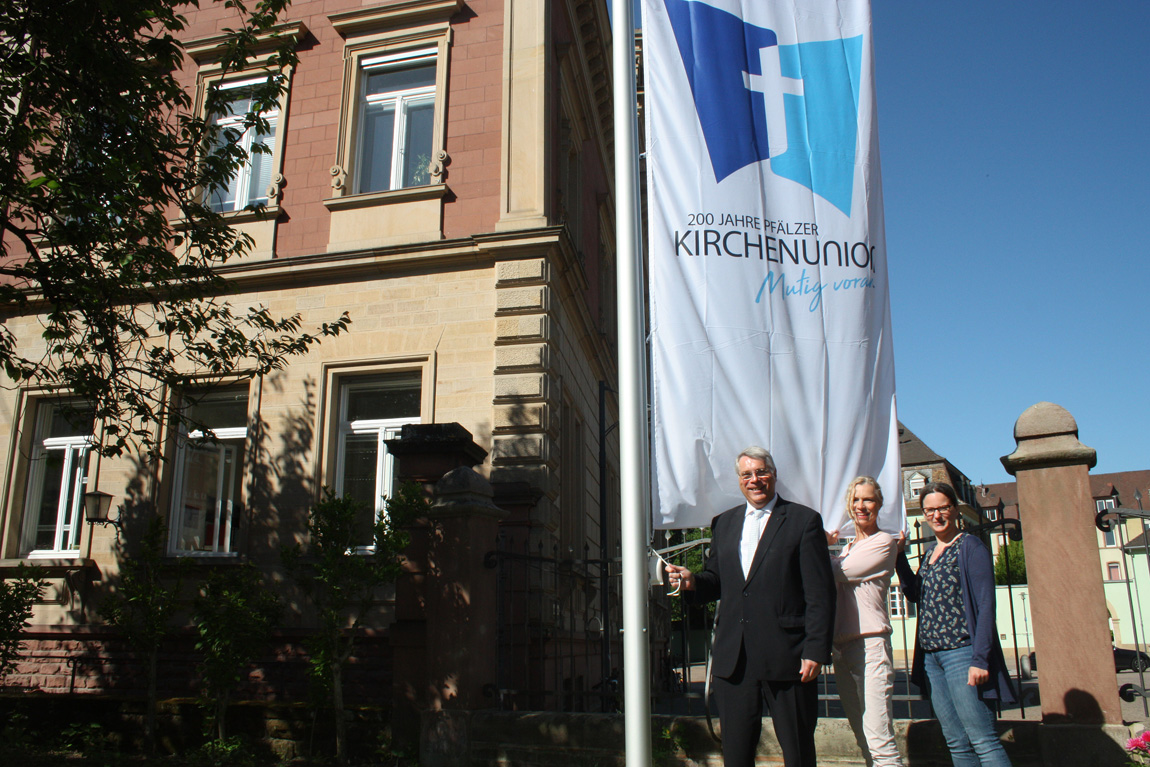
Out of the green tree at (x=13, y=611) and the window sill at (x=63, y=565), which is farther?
the window sill at (x=63, y=565)

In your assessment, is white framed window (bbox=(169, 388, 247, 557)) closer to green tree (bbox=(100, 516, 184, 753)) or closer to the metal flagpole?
green tree (bbox=(100, 516, 184, 753))

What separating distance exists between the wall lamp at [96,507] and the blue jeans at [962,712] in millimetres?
9698

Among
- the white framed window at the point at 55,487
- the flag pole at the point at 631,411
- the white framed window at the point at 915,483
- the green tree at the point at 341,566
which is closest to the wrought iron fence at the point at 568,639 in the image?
the green tree at the point at 341,566

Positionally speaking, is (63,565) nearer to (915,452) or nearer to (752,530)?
(752,530)

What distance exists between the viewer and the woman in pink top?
4.48 metres

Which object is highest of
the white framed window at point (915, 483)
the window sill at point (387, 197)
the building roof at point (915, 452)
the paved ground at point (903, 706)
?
the building roof at point (915, 452)

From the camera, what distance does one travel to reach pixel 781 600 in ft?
13.6

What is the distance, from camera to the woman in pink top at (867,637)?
448cm

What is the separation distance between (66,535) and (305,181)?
5736mm

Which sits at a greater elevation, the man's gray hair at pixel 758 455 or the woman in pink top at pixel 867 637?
the man's gray hair at pixel 758 455

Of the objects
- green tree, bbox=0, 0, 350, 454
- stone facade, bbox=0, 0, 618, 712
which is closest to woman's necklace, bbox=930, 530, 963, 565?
stone facade, bbox=0, 0, 618, 712

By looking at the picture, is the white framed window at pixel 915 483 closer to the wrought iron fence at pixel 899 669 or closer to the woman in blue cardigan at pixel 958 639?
the wrought iron fence at pixel 899 669

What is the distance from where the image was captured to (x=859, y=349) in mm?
5473

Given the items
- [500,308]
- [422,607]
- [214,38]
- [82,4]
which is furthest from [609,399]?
[82,4]
